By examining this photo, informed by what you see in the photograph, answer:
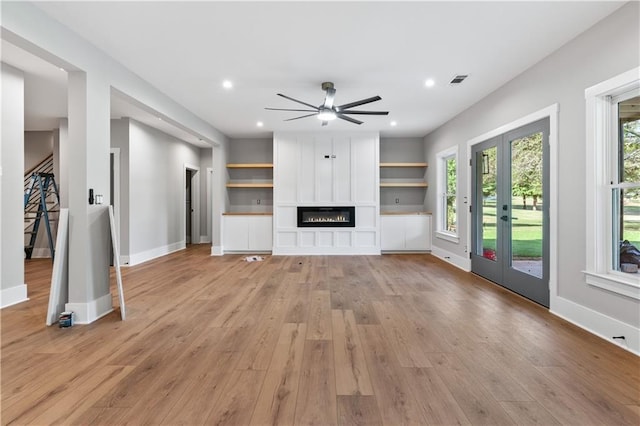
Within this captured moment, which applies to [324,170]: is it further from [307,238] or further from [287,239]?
[287,239]

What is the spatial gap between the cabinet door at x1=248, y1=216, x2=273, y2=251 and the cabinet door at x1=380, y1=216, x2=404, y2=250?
2.52 m

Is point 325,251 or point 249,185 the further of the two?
point 249,185

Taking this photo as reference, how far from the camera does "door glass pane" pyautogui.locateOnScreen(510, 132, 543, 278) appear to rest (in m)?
3.46

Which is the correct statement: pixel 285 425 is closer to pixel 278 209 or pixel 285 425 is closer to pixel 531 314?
pixel 531 314

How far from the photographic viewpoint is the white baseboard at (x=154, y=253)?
18.5 feet

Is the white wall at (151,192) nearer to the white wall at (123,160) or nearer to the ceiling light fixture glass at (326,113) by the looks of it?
the white wall at (123,160)

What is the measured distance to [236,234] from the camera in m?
6.96

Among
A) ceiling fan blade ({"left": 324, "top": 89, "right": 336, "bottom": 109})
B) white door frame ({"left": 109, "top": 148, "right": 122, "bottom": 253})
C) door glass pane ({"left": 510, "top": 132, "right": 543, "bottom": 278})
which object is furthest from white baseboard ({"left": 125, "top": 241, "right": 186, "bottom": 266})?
door glass pane ({"left": 510, "top": 132, "right": 543, "bottom": 278})

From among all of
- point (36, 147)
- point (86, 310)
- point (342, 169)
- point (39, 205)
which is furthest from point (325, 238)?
point (36, 147)

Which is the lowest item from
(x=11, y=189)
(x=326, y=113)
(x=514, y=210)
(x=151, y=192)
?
(x=514, y=210)

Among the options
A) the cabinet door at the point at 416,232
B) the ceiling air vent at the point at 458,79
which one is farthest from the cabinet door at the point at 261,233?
the ceiling air vent at the point at 458,79

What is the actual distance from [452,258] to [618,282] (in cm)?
328

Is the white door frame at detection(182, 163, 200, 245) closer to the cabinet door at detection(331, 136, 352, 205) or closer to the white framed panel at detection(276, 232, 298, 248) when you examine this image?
the white framed panel at detection(276, 232, 298, 248)

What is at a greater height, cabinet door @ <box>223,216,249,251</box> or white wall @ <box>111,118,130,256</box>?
white wall @ <box>111,118,130,256</box>
